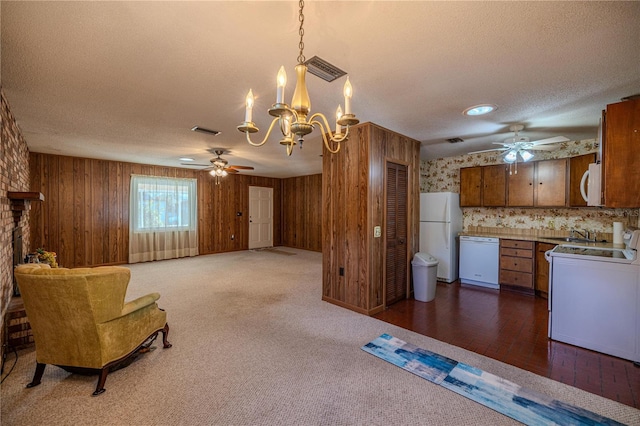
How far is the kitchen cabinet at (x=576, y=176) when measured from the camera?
4.06 metres

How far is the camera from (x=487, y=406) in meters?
1.90

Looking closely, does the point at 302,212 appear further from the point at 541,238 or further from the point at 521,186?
the point at 541,238

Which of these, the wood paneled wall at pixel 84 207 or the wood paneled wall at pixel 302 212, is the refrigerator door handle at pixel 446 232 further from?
the wood paneled wall at pixel 84 207

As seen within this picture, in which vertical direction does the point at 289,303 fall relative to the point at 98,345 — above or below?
below

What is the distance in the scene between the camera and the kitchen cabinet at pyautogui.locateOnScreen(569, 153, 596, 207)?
4.06 meters

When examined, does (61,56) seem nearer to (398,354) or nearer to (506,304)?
(398,354)

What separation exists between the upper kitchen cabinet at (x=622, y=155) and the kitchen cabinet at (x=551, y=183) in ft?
7.40

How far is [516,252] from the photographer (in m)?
4.44

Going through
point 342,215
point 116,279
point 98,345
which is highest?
point 342,215

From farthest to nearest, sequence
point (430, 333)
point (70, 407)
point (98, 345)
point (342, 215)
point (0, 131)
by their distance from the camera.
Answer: point (342, 215), point (430, 333), point (0, 131), point (98, 345), point (70, 407)

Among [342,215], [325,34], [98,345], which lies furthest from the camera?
[342,215]

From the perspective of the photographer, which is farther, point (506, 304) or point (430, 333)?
point (506, 304)

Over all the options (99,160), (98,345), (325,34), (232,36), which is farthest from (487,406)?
(99,160)

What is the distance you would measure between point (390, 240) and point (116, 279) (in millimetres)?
3055
